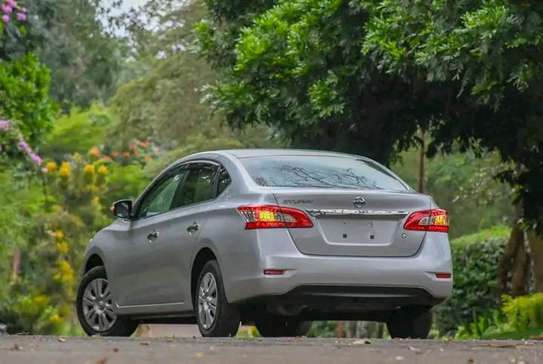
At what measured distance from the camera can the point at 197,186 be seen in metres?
12.8

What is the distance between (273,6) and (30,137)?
7.31 metres

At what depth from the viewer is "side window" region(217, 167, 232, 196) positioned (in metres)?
12.3

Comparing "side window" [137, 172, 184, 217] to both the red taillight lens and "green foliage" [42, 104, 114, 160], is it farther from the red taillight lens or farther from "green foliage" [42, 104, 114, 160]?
"green foliage" [42, 104, 114, 160]

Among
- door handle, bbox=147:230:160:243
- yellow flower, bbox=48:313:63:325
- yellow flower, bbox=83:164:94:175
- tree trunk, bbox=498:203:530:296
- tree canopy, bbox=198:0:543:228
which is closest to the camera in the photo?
door handle, bbox=147:230:160:243

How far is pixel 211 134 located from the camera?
39625 millimetres

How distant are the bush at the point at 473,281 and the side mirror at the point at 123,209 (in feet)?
48.6

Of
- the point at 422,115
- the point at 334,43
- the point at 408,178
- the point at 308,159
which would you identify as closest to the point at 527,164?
the point at 422,115

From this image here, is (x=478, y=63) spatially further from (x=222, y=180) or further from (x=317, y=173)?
(x=222, y=180)

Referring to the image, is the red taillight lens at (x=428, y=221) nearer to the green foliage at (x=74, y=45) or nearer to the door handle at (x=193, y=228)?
the door handle at (x=193, y=228)

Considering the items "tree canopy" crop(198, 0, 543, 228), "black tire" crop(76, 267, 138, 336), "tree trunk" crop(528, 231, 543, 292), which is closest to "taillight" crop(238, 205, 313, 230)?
"black tire" crop(76, 267, 138, 336)

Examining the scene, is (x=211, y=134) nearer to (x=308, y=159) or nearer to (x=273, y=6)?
(x=273, y=6)

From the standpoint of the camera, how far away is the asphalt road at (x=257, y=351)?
29.0 feet

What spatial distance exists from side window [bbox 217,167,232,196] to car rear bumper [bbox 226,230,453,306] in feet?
2.78

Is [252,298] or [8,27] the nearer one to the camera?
[252,298]
